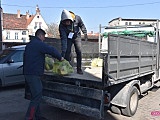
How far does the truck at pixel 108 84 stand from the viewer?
4738 millimetres

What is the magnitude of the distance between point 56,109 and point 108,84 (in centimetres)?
253

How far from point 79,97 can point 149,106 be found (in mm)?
2943

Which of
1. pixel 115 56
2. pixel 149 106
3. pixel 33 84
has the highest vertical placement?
pixel 115 56

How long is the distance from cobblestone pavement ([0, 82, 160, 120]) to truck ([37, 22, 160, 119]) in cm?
37

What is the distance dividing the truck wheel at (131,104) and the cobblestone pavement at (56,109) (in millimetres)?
143

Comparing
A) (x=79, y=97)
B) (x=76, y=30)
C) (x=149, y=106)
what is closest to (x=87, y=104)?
(x=79, y=97)

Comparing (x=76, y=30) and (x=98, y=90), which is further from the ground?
(x=76, y=30)

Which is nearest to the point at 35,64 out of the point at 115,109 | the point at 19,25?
the point at 115,109

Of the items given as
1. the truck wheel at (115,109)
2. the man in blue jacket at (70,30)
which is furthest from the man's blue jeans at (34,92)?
the truck wheel at (115,109)

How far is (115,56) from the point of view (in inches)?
197

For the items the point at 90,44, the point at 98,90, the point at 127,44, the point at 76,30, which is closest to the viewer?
the point at 98,90

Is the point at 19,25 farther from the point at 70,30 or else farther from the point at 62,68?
the point at 62,68

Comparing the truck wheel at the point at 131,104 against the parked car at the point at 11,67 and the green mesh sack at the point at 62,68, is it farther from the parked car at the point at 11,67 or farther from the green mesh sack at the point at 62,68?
the parked car at the point at 11,67

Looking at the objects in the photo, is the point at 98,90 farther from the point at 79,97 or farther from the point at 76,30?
the point at 76,30
